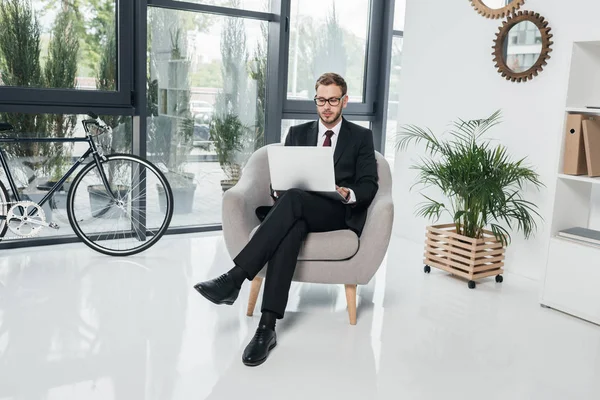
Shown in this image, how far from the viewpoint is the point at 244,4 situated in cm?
448

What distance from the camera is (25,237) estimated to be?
152 inches

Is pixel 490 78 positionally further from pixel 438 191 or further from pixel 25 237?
pixel 25 237

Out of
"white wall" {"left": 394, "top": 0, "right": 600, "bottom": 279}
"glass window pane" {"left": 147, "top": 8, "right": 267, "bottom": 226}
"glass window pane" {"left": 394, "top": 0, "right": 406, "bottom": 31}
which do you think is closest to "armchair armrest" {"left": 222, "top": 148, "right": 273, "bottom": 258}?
"glass window pane" {"left": 147, "top": 8, "right": 267, "bottom": 226}

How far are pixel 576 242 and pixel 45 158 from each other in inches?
121

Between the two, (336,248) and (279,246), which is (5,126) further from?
(336,248)

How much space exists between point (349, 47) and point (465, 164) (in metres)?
1.86

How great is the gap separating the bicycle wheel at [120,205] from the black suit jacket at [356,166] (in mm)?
1354

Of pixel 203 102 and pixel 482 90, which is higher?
pixel 482 90

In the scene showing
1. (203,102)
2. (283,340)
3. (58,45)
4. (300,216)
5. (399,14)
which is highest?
(399,14)

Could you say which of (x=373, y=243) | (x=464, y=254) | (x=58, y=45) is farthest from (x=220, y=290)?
(x=58, y=45)

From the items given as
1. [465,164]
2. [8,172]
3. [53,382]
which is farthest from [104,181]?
[465,164]

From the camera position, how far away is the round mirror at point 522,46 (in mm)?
3561

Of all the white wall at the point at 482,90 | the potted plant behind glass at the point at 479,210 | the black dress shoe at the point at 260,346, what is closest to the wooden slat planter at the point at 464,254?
the potted plant behind glass at the point at 479,210

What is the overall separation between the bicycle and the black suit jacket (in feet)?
4.45
